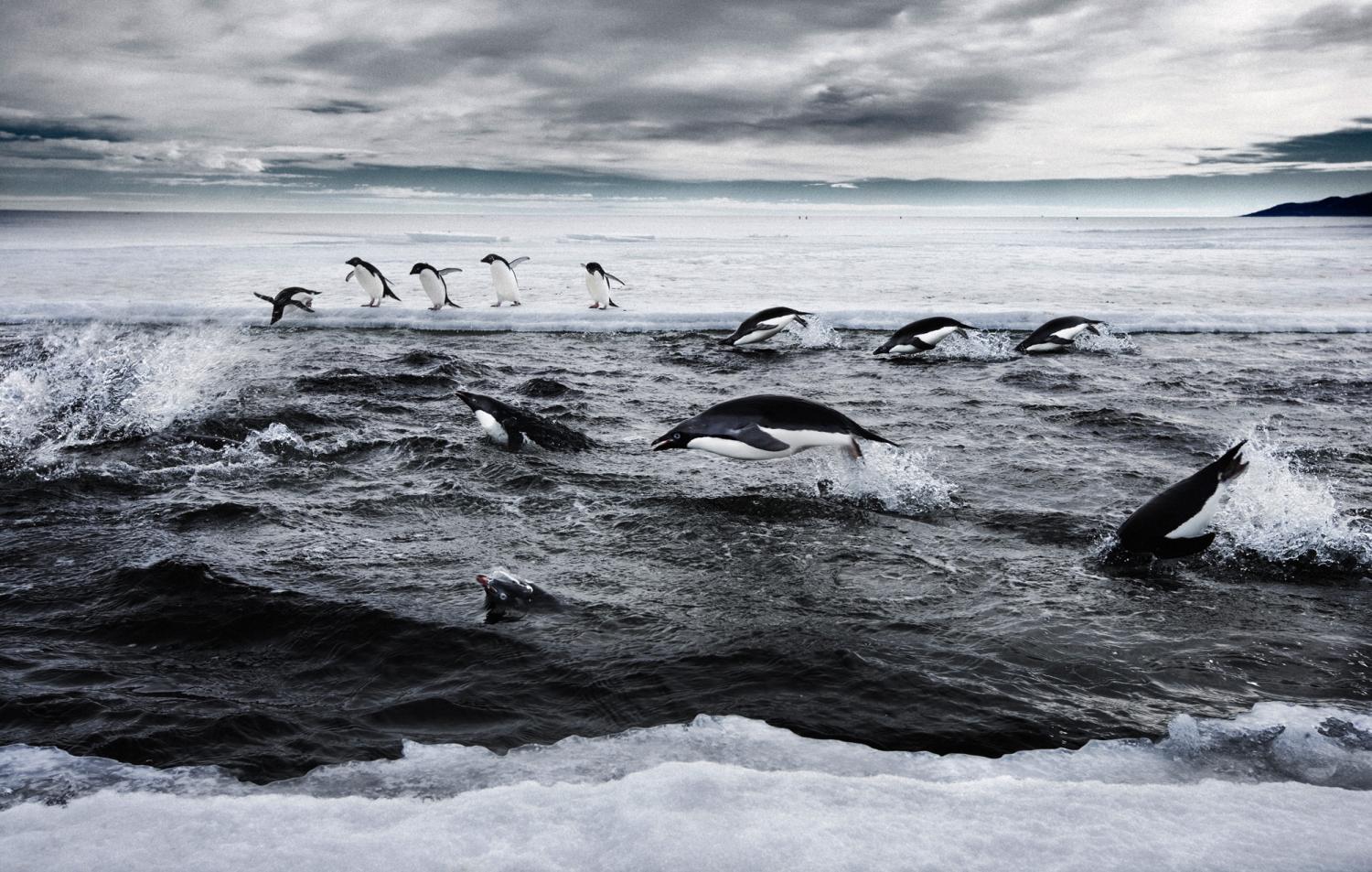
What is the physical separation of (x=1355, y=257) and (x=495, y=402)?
32.6 metres

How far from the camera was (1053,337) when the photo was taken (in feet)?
37.8

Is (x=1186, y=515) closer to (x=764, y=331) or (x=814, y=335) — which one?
(x=764, y=331)

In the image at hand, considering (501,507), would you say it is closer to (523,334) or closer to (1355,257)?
(523,334)

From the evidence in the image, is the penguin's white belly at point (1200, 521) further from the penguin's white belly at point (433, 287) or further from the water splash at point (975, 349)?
the penguin's white belly at point (433, 287)

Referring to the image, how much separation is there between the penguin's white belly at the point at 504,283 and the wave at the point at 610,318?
987 millimetres

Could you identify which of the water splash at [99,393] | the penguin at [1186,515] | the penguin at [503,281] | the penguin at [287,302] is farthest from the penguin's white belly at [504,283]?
the penguin at [1186,515]

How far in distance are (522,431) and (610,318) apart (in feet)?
27.5

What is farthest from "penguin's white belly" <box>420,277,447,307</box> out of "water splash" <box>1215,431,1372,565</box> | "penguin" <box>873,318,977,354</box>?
"water splash" <box>1215,431,1372,565</box>

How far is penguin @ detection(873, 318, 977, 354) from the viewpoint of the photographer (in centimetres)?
1115

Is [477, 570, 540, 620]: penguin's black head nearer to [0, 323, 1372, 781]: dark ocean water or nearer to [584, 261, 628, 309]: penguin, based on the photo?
[0, 323, 1372, 781]: dark ocean water

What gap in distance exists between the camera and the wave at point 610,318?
13.9m

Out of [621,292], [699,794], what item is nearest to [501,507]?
[699,794]

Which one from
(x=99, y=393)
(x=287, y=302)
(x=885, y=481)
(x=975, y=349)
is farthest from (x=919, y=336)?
(x=287, y=302)

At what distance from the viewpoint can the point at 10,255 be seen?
31.2 meters
